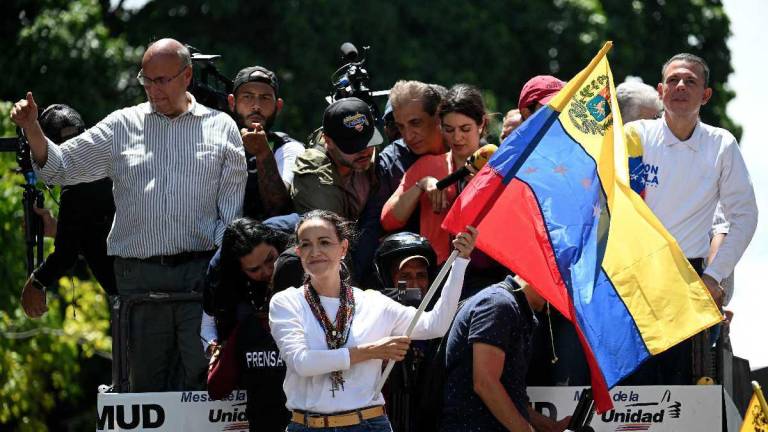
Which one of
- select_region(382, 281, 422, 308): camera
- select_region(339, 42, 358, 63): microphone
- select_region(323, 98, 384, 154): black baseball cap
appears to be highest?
select_region(339, 42, 358, 63): microphone

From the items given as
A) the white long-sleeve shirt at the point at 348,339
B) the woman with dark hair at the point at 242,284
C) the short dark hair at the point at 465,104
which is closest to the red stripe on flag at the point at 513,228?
the white long-sleeve shirt at the point at 348,339

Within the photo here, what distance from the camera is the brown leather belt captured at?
25.7 ft

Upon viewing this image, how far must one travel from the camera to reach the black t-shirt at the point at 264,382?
28.6 ft

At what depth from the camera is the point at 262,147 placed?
987 cm

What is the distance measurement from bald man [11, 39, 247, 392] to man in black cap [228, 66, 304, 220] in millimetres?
149

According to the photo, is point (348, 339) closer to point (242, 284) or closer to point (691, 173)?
point (242, 284)

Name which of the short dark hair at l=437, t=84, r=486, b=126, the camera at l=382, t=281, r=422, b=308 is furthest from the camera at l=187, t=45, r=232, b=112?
the camera at l=382, t=281, r=422, b=308

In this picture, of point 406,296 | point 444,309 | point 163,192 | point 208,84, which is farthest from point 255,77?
point 444,309

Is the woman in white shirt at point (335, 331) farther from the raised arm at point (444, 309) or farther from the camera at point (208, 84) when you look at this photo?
the camera at point (208, 84)

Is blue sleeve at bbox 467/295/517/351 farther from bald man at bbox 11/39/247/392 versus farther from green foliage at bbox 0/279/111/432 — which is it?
green foliage at bbox 0/279/111/432

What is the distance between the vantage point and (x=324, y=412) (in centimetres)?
788

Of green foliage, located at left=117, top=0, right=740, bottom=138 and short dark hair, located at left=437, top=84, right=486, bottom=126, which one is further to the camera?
green foliage, located at left=117, top=0, right=740, bottom=138

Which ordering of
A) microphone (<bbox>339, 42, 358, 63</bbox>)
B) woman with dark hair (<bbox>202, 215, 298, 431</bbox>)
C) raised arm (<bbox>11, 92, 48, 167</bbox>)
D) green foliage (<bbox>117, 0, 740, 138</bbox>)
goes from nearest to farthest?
woman with dark hair (<bbox>202, 215, 298, 431</bbox>) → raised arm (<bbox>11, 92, 48, 167</bbox>) → microphone (<bbox>339, 42, 358, 63</bbox>) → green foliage (<bbox>117, 0, 740, 138</bbox>)

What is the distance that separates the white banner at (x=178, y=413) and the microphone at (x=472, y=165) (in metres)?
1.66
